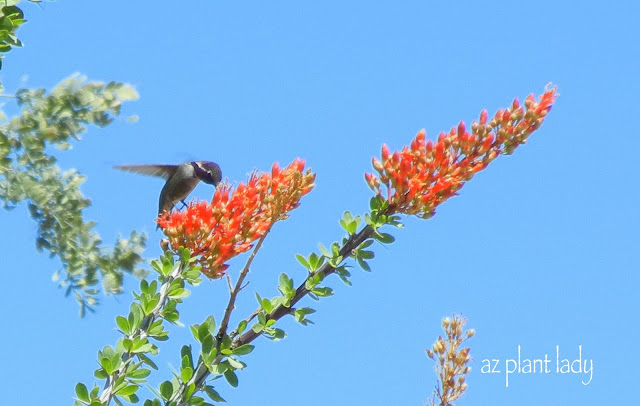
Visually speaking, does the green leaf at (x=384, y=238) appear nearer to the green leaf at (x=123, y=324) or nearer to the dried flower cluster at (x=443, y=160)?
the dried flower cluster at (x=443, y=160)

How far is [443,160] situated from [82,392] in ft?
3.76

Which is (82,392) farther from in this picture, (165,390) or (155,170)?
(155,170)

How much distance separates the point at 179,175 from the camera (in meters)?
5.20

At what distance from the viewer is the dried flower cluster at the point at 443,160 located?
8.34 feet

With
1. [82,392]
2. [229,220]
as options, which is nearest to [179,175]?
[229,220]

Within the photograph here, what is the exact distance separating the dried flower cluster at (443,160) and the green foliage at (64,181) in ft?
10.0

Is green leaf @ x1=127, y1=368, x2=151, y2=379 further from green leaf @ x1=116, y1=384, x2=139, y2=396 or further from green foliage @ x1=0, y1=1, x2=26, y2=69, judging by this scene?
green foliage @ x1=0, y1=1, x2=26, y2=69

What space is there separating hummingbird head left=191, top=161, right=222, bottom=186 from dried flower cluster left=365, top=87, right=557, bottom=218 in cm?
223

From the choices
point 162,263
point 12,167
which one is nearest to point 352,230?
point 162,263

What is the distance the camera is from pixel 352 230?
2588 millimetres

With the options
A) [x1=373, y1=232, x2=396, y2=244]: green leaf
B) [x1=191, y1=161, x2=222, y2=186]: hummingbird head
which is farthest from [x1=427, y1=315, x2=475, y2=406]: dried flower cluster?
[x1=191, y1=161, x2=222, y2=186]: hummingbird head

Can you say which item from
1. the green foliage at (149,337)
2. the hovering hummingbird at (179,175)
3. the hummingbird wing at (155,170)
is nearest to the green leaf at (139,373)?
the green foliage at (149,337)

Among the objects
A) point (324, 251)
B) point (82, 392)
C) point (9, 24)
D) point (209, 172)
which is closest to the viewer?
point (82, 392)

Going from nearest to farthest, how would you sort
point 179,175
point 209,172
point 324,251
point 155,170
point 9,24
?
point 324,251
point 9,24
point 209,172
point 179,175
point 155,170
